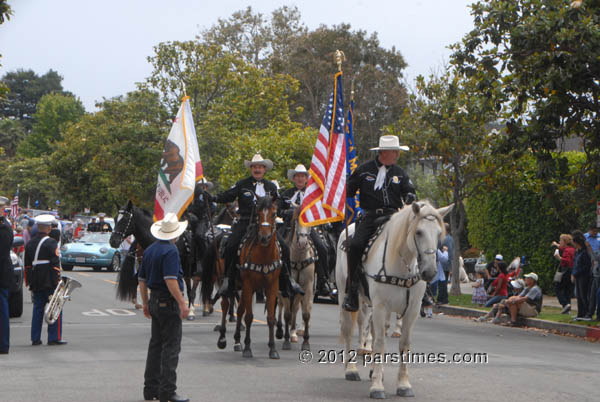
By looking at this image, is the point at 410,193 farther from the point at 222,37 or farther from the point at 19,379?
the point at 222,37

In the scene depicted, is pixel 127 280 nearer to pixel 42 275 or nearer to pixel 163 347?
pixel 42 275

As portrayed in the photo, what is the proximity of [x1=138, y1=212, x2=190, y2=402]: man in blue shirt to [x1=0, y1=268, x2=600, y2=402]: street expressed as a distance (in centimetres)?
58

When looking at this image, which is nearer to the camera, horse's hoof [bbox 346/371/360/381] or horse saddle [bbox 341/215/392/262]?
horse saddle [bbox 341/215/392/262]

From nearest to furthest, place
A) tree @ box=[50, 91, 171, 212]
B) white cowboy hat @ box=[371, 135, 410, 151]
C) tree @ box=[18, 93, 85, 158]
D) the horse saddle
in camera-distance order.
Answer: the horse saddle < white cowboy hat @ box=[371, 135, 410, 151] < tree @ box=[50, 91, 171, 212] < tree @ box=[18, 93, 85, 158]

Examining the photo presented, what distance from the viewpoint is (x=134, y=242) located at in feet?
56.4

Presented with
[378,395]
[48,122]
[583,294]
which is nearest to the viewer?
[378,395]

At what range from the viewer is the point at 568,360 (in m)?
12.9

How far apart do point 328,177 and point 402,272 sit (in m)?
3.03

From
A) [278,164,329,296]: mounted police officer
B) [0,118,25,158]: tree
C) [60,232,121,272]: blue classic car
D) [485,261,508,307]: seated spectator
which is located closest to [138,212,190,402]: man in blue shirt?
[278,164,329,296]: mounted police officer

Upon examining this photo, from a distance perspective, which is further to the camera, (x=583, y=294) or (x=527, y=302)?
(x=527, y=302)

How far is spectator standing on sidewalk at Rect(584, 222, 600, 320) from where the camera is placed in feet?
59.3

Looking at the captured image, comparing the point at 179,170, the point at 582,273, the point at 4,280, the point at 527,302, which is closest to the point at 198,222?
the point at 179,170

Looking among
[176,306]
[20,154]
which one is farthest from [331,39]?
[20,154]

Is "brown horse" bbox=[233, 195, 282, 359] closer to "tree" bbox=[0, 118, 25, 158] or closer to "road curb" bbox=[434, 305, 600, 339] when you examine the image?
"road curb" bbox=[434, 305, 600, 339]
